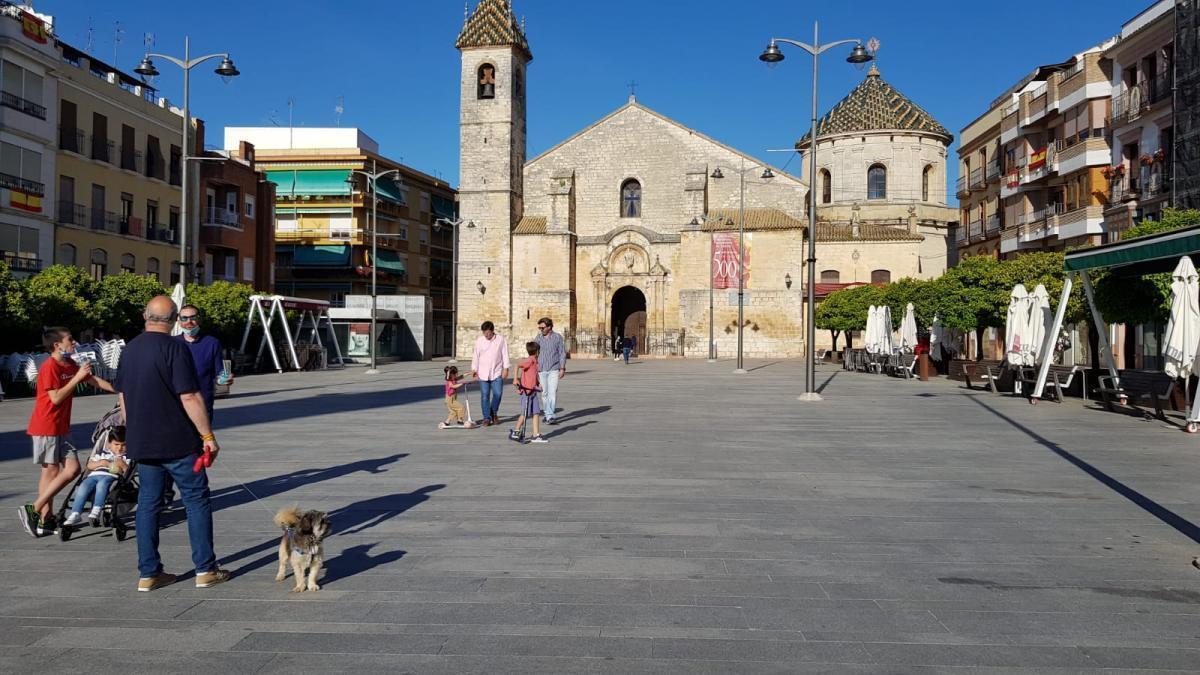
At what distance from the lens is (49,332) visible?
6.90 m

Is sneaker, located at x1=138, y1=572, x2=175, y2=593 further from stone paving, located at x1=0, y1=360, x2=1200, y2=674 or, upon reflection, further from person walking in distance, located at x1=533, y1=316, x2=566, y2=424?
person walking in distance, located at x1=533, y1=316, x2=566, y2=424

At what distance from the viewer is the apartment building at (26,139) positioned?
27562 millimetres

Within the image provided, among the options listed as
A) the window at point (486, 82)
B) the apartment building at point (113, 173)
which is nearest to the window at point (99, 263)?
the apartment building at point (113, 173)

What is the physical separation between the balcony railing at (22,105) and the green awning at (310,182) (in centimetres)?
2568

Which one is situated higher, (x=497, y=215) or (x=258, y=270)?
(x=497, y=215)

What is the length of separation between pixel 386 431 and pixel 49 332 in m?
6.82

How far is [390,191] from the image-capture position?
187 ft

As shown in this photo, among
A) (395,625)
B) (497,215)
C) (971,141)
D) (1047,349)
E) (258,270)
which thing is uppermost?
(971,141)

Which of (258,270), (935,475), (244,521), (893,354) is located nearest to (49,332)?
(244,521)

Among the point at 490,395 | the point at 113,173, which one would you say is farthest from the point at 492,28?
the point at 490,395

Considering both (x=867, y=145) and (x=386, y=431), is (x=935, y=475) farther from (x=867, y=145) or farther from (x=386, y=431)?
(x=867, y=145)

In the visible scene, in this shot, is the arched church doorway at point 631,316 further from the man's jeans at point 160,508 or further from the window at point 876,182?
the man's jeans at point 160,508

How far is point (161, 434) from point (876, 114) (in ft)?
188

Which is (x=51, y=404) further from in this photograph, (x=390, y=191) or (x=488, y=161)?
(x=390, y=191)
